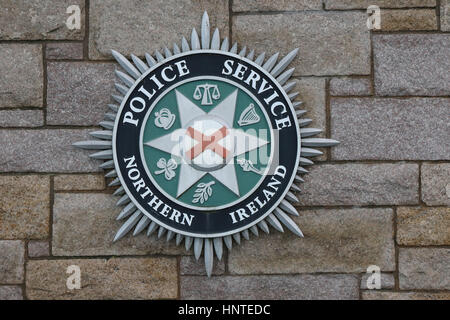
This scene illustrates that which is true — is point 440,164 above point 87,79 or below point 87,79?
below

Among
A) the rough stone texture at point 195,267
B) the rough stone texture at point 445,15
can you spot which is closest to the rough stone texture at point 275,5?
the rough stone texture at point 445,15

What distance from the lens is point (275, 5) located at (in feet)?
11.1

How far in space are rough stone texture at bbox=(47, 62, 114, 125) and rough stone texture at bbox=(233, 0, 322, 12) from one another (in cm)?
81

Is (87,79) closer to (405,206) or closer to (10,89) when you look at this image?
(10,89)

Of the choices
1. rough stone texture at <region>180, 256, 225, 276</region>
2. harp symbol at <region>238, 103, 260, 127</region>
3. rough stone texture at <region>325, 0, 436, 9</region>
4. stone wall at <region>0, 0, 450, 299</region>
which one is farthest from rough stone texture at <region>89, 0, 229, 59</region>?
rough stone texture at <region>180, 256, 225, 276</region>

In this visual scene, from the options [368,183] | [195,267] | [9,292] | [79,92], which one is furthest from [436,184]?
[9,292]

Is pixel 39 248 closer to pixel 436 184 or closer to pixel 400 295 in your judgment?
pixel 400 295

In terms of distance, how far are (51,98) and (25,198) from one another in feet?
1.92

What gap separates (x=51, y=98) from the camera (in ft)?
11.1

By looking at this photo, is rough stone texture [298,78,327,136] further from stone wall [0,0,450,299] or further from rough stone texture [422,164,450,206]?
rough stone texture [422,164,450,206]

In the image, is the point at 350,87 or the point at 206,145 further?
the point at 350,87

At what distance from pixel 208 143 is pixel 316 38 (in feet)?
2.82
